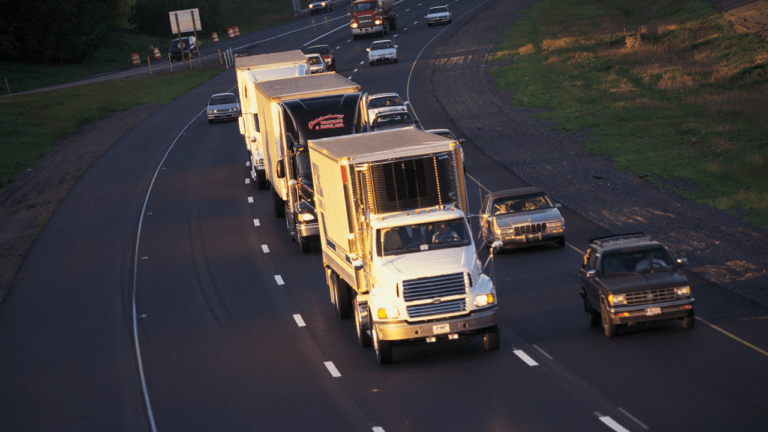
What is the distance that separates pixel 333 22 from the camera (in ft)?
322

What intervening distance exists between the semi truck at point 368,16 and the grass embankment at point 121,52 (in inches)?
945

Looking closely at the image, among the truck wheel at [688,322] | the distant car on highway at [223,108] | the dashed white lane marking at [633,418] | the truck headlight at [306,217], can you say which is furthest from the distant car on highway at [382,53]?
the dashed white lane marking at [633,418]

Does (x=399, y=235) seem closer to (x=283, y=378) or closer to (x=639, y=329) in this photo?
(x=283, y=378)

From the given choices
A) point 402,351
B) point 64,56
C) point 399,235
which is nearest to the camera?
point 399,235

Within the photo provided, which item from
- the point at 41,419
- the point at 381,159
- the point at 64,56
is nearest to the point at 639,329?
the point at 381,159

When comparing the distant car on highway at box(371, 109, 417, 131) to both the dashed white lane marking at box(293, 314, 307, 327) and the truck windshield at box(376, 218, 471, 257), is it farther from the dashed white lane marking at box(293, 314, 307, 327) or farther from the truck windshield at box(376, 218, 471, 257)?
the truck windshield at box(376, 218, 471, 257)

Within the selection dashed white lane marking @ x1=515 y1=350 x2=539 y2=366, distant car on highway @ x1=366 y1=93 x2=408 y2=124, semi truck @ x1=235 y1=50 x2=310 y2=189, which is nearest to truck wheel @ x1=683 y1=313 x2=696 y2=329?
dashed white lane marking @ x1=515 y1=350 x2=539 y2=366

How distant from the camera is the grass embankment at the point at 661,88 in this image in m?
35.5

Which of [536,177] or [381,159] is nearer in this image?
[381,159]

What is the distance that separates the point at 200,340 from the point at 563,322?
8557 millimetres

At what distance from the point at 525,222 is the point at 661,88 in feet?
105

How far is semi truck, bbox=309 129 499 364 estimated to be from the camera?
16891 mm

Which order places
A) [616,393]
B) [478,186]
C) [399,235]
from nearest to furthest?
[616,393], [399,235], [478,186]

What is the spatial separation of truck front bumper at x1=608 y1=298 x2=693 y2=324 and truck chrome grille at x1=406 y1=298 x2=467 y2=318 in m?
3.05
